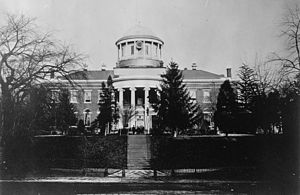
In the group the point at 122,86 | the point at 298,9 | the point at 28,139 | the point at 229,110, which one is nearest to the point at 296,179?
the point at 298,9

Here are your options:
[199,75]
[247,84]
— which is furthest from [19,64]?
[199,75]

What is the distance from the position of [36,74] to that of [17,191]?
22.8 ft

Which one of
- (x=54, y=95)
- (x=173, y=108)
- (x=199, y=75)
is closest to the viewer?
(x=54, y=95)

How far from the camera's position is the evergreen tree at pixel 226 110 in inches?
1229

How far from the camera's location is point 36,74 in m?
16.1

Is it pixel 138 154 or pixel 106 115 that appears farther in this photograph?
pixel 106 115

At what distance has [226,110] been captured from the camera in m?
32.3

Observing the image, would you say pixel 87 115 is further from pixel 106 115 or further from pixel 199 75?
pixel 199 75

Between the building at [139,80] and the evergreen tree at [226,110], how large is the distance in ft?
34.6

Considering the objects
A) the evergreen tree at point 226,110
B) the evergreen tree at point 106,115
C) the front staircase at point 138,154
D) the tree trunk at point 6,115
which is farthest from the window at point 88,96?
the tree trunk at point 6,115

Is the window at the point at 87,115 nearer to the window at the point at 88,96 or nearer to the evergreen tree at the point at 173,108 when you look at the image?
the window at the point at 88,96

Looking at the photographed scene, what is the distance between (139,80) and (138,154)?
76.4 ft

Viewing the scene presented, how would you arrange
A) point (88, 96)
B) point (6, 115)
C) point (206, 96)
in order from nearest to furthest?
point (6, 115) → point (206, 96) → point (88, 96)

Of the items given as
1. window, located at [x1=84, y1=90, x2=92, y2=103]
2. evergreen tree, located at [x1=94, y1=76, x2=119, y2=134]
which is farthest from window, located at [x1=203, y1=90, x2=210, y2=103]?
window, located at [x1=84, y1=90, x2=92, y2=103]
